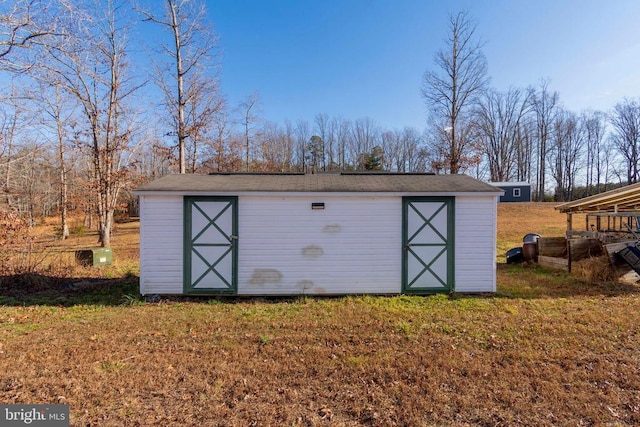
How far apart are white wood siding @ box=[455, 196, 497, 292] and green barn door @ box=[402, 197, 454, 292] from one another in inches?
7.2

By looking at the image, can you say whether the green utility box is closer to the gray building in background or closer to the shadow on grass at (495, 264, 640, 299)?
the shadow on grass at (495, 264, 640, 299)

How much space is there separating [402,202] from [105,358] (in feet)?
18.4

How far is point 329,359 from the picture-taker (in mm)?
3668

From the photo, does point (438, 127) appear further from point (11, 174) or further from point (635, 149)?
point (635, 149)

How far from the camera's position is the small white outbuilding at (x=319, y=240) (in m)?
6.10

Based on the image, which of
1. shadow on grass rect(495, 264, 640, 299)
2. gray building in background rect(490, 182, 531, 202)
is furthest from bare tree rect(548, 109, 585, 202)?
shadow on grass rect(495, 264, 640, 299)

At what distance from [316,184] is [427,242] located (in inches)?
108

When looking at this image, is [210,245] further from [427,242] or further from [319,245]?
[427,242]

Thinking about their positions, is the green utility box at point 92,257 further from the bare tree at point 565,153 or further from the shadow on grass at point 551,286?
the bare tree at point 565,153

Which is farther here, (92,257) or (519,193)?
(519,193)

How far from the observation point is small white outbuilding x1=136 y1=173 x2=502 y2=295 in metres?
6.10

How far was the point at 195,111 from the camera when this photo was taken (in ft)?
46.9

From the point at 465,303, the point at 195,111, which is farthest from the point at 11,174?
the point at 465,303

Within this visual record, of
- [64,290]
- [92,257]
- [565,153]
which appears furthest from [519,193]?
[64,290]
